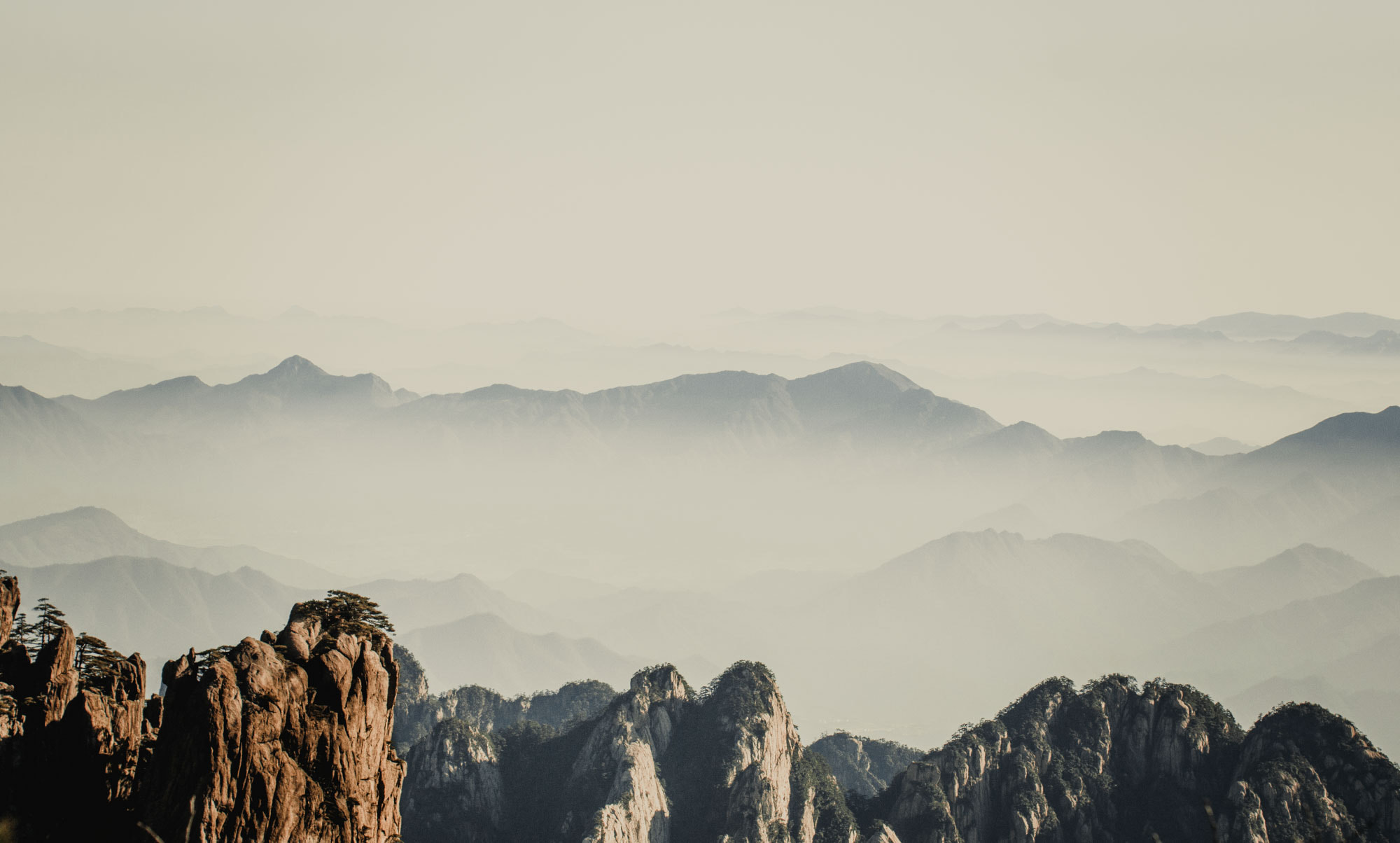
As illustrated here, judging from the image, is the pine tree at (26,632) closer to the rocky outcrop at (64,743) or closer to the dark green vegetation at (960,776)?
the rocky outcrop at (64,743)

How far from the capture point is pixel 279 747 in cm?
4803

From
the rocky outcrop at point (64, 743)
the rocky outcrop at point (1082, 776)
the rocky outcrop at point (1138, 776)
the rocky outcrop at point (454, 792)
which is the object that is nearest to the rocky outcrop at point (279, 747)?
the rocky outcrop at point (64, 743)

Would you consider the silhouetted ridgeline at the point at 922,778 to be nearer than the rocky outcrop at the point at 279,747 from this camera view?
No

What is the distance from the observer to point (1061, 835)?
158375mm

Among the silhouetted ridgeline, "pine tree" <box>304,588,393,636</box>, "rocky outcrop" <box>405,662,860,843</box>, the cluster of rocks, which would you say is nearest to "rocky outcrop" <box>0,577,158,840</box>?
the cluster of rocks

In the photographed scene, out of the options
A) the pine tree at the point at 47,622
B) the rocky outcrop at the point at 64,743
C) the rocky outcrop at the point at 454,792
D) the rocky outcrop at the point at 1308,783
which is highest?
the pine tree at the point at 47,622

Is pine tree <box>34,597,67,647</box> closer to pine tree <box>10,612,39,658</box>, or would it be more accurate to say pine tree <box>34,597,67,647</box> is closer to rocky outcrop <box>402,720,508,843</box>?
pine tree <box>10,612,39,658</box>

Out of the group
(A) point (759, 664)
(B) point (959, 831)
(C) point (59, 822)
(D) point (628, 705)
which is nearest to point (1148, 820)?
(B) point (959, 831)

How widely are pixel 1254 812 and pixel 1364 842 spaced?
467 inches

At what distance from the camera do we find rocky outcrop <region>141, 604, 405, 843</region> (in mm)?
46375

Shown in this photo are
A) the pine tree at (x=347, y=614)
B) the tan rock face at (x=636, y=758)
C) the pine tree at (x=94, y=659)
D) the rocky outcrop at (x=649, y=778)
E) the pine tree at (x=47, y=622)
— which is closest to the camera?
the pine tree at (x=347, y=614)

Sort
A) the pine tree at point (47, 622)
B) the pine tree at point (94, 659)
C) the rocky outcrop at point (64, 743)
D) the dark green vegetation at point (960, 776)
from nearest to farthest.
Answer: the rocky outcrop at point (64, 743)
the pine tree at point (94, 659)
the pine tree at point (47, 622)
the dark green vegetation at point (960, 776)

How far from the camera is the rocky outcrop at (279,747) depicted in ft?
152

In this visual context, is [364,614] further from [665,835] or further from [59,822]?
[665,835]
